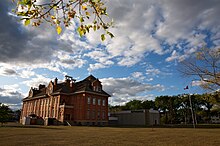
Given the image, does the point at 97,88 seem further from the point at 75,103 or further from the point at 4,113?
the point at 4,113

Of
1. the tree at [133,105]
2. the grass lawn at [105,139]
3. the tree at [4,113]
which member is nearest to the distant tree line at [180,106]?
the tree at [133,105]

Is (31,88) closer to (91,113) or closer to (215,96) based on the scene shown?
(91,113)

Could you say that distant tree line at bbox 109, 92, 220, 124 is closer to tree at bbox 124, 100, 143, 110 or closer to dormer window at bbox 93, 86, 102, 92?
tree at bbox 124, 100, 143, 110

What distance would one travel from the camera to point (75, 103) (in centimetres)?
4903

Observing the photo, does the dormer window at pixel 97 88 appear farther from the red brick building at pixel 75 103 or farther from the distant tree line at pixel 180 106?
the distant tree line at pixel 180 106

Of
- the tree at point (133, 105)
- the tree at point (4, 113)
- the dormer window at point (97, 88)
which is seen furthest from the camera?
the tree at point (133, 105)

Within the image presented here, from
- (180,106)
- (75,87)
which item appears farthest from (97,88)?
(180,106)

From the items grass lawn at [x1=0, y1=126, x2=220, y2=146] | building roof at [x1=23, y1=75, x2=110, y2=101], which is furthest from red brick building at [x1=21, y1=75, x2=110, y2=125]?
grass lawn at [x1=0, y1=126, x2=220, y2=146]

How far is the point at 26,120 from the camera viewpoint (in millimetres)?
50281

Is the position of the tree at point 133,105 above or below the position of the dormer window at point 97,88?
below

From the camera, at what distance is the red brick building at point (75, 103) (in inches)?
1843

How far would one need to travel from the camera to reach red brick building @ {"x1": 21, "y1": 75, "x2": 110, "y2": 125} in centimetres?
4681

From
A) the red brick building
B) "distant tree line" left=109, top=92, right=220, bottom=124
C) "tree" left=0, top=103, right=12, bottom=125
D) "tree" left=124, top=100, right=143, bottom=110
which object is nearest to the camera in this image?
"tree" left=0, top=103, right=12, bottom=125

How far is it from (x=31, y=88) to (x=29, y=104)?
18.3ft
